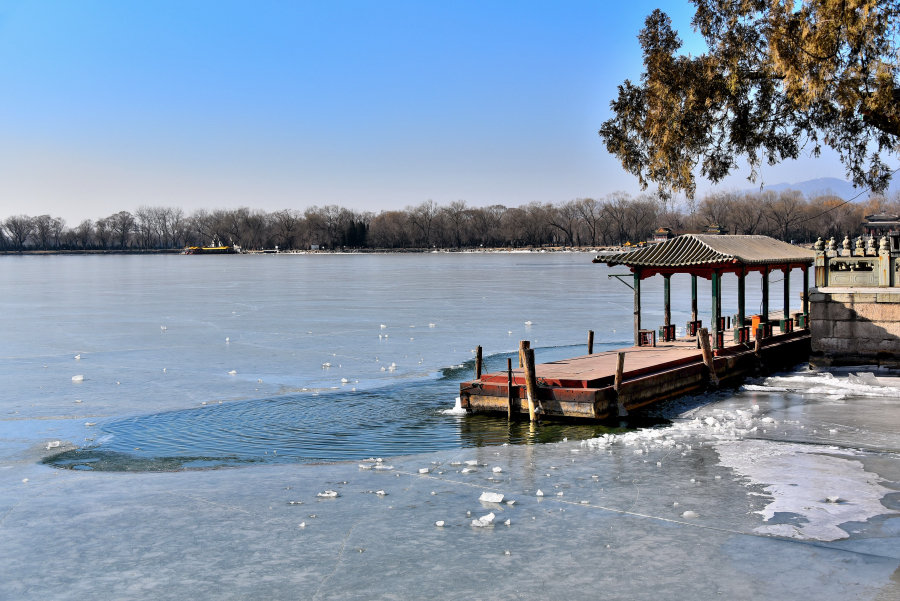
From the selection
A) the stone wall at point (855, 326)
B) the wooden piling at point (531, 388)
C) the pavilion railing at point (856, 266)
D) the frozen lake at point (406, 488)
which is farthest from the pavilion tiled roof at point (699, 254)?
the wooden piling at point (531, 388)

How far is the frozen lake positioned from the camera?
916cm

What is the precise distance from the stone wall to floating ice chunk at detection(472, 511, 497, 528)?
16.2 m

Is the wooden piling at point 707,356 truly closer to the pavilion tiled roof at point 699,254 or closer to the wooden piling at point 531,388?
the pavilion tiled roof at point 699,254

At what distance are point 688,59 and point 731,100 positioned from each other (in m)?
1.56

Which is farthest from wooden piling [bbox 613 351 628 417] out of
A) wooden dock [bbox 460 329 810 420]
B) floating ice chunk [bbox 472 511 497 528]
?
floating ice chunk [bbox 472 511 497 528]

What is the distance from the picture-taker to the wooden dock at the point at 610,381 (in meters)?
17.6

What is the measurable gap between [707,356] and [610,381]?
384 centimetres

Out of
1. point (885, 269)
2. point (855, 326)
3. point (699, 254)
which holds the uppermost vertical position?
point (699, 254)

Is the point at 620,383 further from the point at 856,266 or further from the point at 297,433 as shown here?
the point at 856,266

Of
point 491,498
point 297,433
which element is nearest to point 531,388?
point 297,433

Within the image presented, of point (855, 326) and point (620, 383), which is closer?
point (620, 383)

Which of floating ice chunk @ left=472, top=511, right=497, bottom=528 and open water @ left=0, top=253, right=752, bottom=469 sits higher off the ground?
open water @ left=0, top=253, right=752, bottom=469

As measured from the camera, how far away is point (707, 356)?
21.0m

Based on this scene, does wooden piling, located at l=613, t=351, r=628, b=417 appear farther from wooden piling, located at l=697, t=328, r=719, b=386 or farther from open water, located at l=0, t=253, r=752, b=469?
wooden piling, located at l=697, t=328, r=719, b=386
